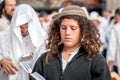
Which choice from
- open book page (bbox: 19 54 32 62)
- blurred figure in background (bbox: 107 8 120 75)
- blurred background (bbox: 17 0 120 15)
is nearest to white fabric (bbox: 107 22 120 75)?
blurred figure in background (bbox: 107 8 120 75)

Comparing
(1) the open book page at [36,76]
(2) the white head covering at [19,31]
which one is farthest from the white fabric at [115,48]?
(1) the open book page at [36,76]

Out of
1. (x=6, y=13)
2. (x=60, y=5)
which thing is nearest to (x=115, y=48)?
(x=6, y=13)

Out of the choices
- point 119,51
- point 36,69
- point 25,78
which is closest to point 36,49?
point 25,78

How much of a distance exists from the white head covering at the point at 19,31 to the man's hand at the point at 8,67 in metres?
0.44

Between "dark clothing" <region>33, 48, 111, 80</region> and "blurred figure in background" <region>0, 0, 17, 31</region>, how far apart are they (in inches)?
123

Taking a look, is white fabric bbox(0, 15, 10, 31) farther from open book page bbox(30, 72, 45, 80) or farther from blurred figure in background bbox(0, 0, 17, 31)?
open book page bbox(30, 72, 45, 80)

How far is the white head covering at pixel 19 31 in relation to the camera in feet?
21.1

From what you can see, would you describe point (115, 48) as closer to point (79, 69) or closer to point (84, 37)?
point (84, 37)

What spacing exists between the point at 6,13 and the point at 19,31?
1416mm

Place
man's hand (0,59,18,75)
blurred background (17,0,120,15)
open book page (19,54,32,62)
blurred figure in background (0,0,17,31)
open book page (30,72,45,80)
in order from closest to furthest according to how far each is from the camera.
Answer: open book page (30,72,45,80), man's hand (0,59,18,75), open book page (19,54,32,62), blurred figure in background (0,0,17,31), blurred background (17,0,120,15)

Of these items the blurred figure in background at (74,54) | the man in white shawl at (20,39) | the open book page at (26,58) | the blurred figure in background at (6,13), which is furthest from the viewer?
the blurred figure in background at (6,13)

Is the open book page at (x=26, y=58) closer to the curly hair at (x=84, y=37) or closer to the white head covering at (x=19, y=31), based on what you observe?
the white head covering at (x=19, y=31)

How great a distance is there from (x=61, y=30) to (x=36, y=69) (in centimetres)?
42

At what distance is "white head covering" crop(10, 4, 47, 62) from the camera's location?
644 centimetres
